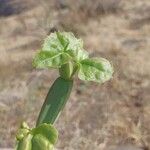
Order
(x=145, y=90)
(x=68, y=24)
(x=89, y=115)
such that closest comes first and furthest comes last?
(x=89, y=115), (x=145, y=90), (x=68, y=24)

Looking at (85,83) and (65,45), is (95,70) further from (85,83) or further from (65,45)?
(85,83)

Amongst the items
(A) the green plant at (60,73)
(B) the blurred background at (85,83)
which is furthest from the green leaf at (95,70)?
(B) the blurred background at (85,83)

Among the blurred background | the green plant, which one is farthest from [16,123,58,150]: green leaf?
the blurred background

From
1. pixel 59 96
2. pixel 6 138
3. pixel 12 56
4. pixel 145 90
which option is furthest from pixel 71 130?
pixel 59 96

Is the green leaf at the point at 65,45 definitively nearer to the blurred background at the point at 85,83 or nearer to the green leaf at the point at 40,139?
the green leaf at the point at 40,139

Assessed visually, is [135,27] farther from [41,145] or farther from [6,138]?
[41,145]

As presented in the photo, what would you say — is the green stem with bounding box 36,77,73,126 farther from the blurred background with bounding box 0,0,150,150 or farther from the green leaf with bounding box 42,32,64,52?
the blurred background with bounding box 0,0,150,150

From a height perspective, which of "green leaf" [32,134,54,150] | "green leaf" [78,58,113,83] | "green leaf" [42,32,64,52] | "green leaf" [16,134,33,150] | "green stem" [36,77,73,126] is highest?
"green leaf" [42,32,64,52]

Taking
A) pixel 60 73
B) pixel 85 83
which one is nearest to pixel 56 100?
pixel 60 73
